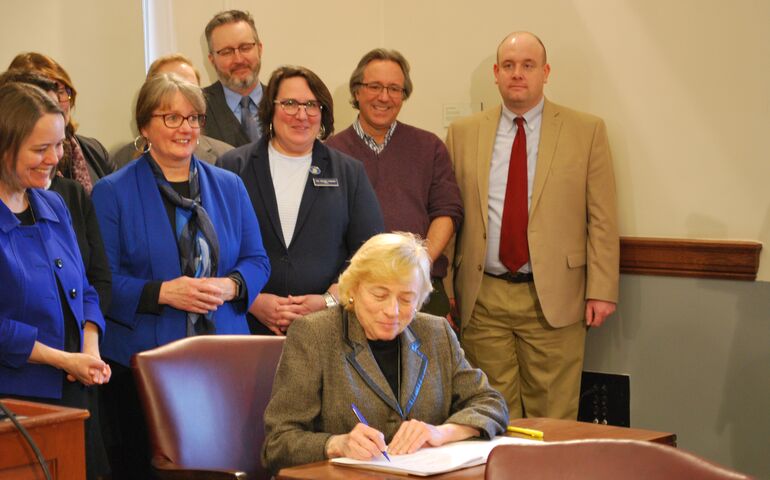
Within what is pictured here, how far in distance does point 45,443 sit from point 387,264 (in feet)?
3.15

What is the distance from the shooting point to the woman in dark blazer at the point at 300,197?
380cm

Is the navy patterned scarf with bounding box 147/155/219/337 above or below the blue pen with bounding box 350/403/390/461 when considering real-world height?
above

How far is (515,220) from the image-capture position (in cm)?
457

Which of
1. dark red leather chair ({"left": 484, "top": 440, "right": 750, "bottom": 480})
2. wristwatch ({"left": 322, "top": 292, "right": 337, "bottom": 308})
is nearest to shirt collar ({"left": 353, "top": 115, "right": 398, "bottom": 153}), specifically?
wristwatch ({"left": 322, "top": 292, "right": 337, "bottom": 308})

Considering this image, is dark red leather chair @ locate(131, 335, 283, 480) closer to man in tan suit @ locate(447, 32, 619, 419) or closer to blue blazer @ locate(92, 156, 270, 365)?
blue blazer @ locate(92, 156, 270, 365)

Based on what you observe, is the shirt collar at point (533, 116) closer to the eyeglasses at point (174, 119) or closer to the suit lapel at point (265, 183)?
the suit lapel at point (265, 183)

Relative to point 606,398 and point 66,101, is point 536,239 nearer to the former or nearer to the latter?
point 606,398

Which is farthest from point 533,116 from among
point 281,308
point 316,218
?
point 281,308

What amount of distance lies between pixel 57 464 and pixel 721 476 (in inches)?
51.7

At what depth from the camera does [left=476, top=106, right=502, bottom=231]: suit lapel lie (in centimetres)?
462

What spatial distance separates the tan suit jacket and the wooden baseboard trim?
21cm

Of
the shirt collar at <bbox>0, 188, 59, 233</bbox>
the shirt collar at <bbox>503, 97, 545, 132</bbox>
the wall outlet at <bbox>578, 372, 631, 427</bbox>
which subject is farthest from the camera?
the wall outlet at <bbox>578, 372, 631, 427</bbox>

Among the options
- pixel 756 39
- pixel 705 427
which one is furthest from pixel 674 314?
pixel 756 39

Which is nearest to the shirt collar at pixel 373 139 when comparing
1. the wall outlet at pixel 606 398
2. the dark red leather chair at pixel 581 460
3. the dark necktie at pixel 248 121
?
the dark necktie at pixel 248 121
